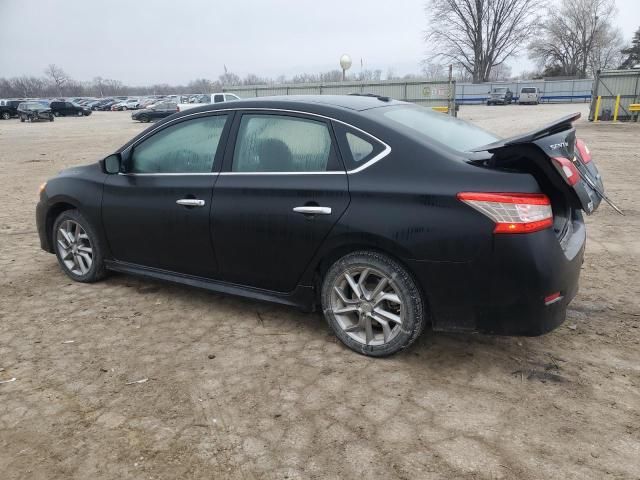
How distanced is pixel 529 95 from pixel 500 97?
2839mm

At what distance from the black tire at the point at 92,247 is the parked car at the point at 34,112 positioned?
40.5m

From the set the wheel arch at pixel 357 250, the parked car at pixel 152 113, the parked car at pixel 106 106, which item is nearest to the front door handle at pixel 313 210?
the wheel arch at pixel 357 250

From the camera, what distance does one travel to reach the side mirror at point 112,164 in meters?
4.25

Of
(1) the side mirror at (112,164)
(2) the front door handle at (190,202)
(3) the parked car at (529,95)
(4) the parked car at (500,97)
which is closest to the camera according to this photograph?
(2) the front door handle at (190,202)

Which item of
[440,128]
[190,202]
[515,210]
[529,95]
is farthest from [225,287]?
[529,95]

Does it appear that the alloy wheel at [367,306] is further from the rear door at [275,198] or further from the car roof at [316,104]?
the car roof at [316,104]

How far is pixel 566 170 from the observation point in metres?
2.83

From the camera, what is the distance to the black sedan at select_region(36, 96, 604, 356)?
285cm

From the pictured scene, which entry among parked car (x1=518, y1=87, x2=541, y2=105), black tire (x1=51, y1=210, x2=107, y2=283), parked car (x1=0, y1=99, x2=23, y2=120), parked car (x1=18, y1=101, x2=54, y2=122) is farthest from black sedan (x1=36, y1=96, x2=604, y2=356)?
parked car (x1=0, y1=99, x2=23, y2=120)

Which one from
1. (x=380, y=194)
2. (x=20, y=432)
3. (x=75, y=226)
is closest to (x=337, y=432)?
(x=380, y=194)

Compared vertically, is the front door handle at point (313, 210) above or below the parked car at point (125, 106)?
above

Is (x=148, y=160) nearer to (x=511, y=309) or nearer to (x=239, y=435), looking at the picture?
(x=239, y=435)

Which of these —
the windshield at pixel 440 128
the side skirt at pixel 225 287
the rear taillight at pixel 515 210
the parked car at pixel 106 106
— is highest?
the windshield at pixel 440 128

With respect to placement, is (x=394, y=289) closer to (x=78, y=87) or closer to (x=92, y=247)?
(x=92, y=247)
